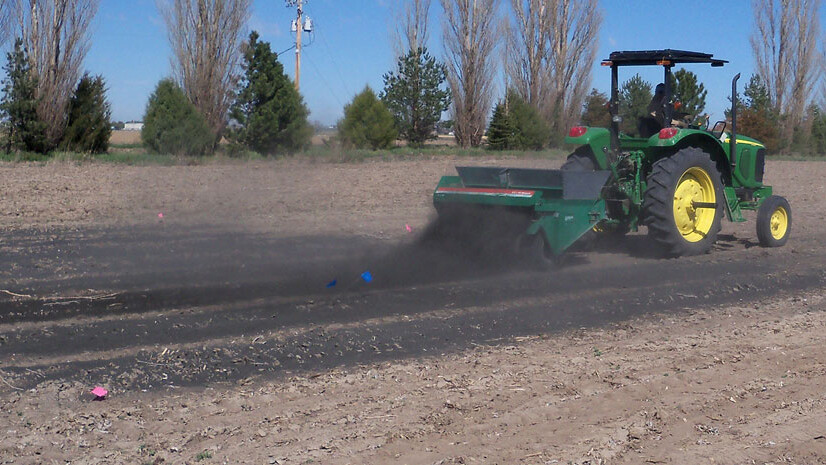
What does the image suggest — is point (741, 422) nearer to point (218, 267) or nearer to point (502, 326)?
point (502, 326)

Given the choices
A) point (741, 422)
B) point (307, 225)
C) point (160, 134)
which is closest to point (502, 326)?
point (741, 422)

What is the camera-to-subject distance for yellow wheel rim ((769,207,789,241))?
1072 centimetres

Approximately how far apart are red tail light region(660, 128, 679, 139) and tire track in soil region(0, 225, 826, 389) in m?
1.42

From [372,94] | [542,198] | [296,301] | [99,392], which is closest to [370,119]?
[372,94]

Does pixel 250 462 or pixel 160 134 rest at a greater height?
pixel 160 134

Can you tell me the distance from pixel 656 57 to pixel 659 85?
1.18 feet

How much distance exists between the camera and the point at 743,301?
24.6 ft

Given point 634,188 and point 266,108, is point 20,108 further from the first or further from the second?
point 634,188

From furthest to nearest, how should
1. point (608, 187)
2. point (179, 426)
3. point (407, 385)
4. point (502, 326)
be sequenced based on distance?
1. point (608, 187)
2. point (502, 326)
3. point (407, 385)
4. point (179, 426)

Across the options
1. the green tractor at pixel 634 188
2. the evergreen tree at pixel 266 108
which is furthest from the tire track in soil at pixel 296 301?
the evergreen tree at pixel 266 108

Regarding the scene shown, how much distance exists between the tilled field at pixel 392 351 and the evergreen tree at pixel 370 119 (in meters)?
19.6

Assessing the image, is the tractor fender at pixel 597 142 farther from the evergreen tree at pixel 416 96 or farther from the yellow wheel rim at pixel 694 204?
the evergreen tree at pixel 416 96

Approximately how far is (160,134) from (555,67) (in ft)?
57.6

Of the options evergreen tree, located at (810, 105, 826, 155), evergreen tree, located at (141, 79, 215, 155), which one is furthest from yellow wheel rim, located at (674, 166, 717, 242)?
evergreen tree, located at (810, 105, 826, 155)
